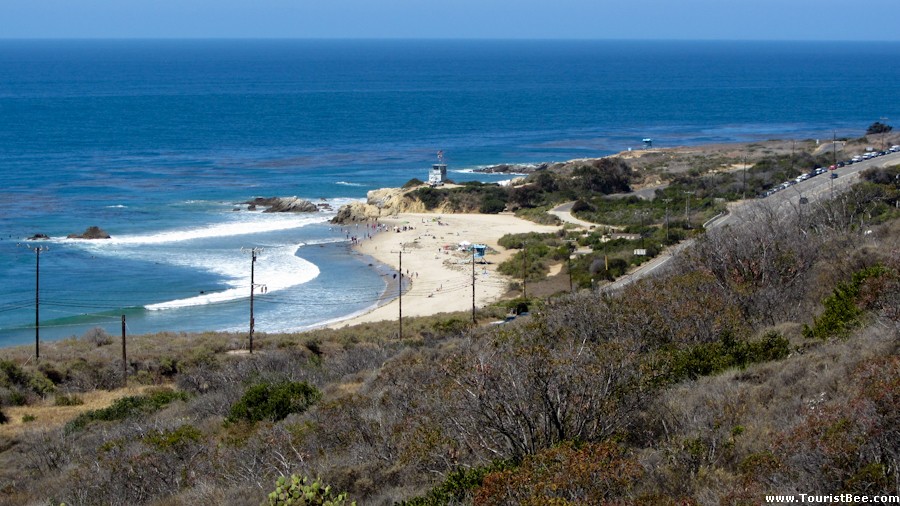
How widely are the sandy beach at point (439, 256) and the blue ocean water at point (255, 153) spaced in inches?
73.1

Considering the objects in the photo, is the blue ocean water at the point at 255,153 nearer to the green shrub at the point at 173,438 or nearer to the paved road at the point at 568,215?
the paved road at the point at 568,215

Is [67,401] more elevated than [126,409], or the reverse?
[126,409]

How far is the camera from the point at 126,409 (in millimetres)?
19906

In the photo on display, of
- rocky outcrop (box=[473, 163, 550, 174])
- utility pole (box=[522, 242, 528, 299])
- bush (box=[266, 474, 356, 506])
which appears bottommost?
utility pole (box=[522, 242, 528, 299])

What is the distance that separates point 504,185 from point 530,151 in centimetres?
2381

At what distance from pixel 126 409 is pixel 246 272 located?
27.5 meters

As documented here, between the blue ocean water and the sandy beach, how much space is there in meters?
1.86

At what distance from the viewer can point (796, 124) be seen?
118m

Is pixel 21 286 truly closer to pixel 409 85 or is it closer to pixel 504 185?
pixel 504 185

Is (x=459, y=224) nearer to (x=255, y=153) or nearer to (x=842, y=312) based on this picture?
(x=255, y=153)

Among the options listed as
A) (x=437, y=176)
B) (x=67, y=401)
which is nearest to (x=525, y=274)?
(x=67, y=401)

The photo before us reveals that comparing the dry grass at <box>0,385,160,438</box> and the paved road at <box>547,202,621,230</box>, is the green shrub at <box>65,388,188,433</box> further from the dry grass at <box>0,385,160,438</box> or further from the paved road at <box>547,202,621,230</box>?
the paved road at <box>547,202,621,230</box>

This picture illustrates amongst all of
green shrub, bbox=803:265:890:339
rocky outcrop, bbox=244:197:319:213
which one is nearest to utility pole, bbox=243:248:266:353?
rocky outcrop, bbox=244:197:319:213

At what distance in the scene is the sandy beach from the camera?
39.8 meters
